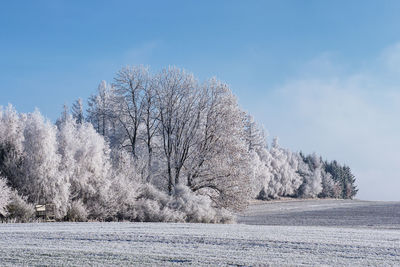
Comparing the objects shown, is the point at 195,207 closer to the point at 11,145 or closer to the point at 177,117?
the point at 177,117

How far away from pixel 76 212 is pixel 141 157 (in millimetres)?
9188

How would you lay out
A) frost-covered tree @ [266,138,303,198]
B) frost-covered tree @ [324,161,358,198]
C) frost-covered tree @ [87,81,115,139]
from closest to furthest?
frost-covered tree @ [87,81,115,139]
frost-covered tree @ [266,138,303,198]
frost-covered tree @ [324,161,358,198]

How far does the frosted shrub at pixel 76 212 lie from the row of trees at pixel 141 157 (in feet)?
0.17

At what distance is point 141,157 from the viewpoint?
101ft

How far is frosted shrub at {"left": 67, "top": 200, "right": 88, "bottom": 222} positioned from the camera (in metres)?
22.2

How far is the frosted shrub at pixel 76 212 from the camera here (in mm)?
22156

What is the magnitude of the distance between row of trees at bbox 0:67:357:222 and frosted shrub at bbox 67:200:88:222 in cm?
5

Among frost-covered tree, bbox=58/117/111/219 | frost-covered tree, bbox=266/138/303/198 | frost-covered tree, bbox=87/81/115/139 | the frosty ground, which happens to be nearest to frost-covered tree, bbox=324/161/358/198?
frost-covered tree, bbox=266/138/303/198

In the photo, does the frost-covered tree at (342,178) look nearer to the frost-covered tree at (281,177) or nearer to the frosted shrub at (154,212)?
the frost-covered tree at (281,177)

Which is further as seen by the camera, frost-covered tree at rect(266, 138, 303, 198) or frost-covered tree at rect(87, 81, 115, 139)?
frost-covered tree at rect(266, 138, 303, 198)

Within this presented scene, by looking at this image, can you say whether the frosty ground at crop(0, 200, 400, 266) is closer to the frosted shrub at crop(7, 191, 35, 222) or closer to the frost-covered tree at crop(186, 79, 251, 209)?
the frosted shrub at crop(7, 191, 35, 222)

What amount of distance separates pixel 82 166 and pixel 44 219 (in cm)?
369

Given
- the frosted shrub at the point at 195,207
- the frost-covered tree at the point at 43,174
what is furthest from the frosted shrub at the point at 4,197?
the frosted shrub at the point at 195,207

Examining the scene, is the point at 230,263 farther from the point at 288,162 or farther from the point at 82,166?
the point at 288,162
